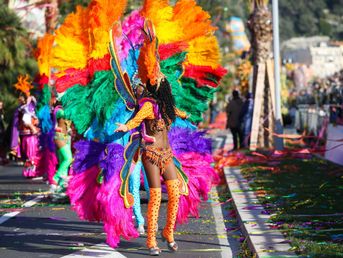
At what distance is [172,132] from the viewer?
1102cm

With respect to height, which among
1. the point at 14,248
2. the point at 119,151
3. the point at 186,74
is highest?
the point at 186,74

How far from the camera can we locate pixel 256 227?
Result: 9.87 metres

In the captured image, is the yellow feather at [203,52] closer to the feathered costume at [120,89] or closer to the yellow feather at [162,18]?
the feathered costume at [120,89]

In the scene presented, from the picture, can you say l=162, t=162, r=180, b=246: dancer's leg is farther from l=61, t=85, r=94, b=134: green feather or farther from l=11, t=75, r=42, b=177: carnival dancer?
l=11, t=75, r=42, b=177: carnival dancer

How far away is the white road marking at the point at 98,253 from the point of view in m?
9.12

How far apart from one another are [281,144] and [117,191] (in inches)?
452

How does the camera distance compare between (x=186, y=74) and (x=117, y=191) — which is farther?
(x=186, y=74)

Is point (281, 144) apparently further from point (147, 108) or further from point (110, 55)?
point (147, 108)

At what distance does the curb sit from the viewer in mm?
8320

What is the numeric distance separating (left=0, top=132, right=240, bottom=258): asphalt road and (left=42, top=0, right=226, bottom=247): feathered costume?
0.28m

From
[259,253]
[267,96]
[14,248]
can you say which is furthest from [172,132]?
[267,96]

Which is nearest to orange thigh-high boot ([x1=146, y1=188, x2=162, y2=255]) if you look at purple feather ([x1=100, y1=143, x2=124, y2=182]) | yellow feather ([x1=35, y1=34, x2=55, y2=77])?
purple feather ([x1=100, y1=143, x2=124, y2=182])

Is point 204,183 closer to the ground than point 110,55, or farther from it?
closer to the ground

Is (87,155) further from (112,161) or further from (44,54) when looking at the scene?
(44,54)
